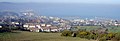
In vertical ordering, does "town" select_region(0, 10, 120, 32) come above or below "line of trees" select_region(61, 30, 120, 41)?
above

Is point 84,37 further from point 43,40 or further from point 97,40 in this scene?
point 43,40

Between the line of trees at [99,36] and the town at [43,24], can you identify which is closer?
the line of trees at [99,36]

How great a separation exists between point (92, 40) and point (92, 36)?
2410mm

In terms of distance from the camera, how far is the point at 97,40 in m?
31.8

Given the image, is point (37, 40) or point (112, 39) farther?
point (112, 39)

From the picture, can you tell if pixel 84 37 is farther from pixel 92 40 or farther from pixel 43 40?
pixel 43 40

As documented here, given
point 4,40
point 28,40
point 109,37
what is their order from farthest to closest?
1. point 109,37
2. point 28,40
3. point 4,40

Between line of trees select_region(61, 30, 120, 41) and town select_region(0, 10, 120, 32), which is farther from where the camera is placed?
town select_region(0, 10, 120, 32)

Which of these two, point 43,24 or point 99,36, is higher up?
point 43,24

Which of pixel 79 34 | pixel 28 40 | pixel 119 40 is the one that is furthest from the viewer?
pixel 79 34

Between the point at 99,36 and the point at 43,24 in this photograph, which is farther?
the point at 43,24

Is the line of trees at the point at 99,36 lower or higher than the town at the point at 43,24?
lower

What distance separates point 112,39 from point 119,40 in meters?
1.32

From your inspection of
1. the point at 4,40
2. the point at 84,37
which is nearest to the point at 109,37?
the point at 84,37
